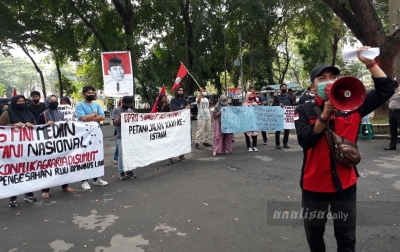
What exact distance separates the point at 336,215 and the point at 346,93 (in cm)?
95

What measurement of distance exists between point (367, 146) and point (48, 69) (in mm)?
119448

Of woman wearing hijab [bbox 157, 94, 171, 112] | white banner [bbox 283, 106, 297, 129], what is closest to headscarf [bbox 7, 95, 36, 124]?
woman wearing hijab [bbox 157, 94, 171, 112]

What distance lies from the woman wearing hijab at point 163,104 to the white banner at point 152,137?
751mm

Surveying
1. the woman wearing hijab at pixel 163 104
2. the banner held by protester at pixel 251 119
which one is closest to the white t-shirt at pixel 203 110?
the banner held by protester at pixel 251 119

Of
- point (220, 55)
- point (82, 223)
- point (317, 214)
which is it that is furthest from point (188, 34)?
Answer: point (317, 214)

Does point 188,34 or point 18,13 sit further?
point 188,34

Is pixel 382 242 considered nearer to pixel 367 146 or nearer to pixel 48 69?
pixel 367 146

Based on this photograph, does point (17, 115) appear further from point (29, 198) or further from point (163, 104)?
point (163, 104)

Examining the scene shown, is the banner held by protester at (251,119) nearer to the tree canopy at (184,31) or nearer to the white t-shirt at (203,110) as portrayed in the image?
the white t-shirt at (203,110)

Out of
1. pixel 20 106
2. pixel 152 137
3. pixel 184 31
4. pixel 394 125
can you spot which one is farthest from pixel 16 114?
pixel 184 31

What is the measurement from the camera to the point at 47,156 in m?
5.44

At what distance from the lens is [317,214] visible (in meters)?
2.51

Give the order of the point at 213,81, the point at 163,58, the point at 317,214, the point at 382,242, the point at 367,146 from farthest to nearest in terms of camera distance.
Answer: the point at 213,81
the point at 163,58
the point at 367,146
the point at 382,242
the point at 317,214

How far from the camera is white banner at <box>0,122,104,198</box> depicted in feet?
16.3
